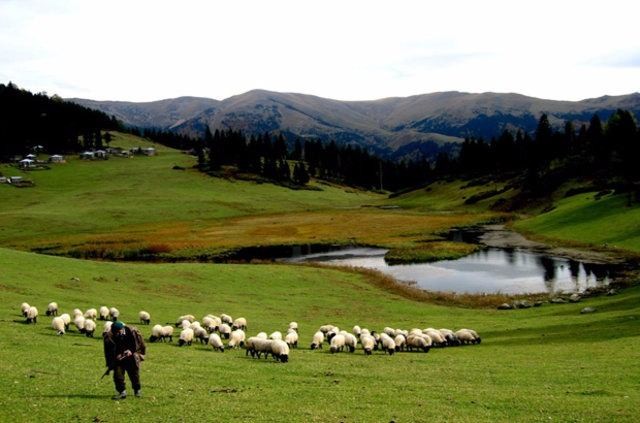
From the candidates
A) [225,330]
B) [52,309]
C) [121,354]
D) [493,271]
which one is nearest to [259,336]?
[225,330]

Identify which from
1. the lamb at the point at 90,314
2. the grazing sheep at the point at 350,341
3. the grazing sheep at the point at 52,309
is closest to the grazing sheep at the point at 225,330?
the grazing sheep at the point at 350,341

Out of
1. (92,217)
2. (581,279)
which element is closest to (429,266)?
(581,279)

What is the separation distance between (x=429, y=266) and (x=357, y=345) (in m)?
43.0

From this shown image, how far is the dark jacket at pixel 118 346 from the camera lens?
19359 mm

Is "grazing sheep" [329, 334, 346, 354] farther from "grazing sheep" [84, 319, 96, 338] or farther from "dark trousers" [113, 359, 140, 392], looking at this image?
"dark trousers" [113, 359, 140, 392]

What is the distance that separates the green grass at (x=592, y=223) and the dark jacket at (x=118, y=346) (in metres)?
74.2

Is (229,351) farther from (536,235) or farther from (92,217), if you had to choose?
(92,217)

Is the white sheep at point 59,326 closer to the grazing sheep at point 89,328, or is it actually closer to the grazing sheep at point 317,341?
the grazing sheep at point 89,328

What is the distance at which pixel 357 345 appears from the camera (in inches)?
1441

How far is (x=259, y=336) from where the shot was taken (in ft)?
108

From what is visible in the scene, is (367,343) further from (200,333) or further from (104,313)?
(104,313)

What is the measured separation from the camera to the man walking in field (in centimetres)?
1931

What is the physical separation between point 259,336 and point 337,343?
4885mm

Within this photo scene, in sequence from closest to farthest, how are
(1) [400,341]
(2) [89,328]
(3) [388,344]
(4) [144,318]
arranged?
(2) [89,328] → (3) [388,344] → (1) [400,341] → (4) [144,318]
